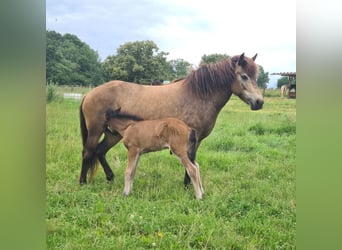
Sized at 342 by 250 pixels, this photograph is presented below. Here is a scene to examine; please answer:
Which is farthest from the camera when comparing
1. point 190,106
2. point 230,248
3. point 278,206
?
point 190,106

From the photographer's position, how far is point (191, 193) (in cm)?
177

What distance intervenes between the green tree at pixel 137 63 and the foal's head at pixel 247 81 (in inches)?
12.9

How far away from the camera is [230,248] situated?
158cm

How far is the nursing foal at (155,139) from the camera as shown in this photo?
1.74 m

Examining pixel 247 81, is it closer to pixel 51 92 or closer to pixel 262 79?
pixel 262 79

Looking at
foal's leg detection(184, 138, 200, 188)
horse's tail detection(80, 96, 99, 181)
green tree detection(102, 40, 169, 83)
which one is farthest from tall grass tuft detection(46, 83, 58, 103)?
foal's leg detection(184, 138, 200, 188)

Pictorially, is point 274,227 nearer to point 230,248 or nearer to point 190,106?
point 230,248

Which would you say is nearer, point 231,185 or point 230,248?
point 230,248

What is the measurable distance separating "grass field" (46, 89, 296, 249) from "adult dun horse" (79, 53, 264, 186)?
0.13 ft

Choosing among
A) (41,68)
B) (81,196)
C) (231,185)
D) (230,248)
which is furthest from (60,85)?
(230,248)

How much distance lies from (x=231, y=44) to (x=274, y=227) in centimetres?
82

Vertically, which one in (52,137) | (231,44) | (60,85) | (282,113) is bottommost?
(52,137)

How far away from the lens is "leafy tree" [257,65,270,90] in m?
1.75
